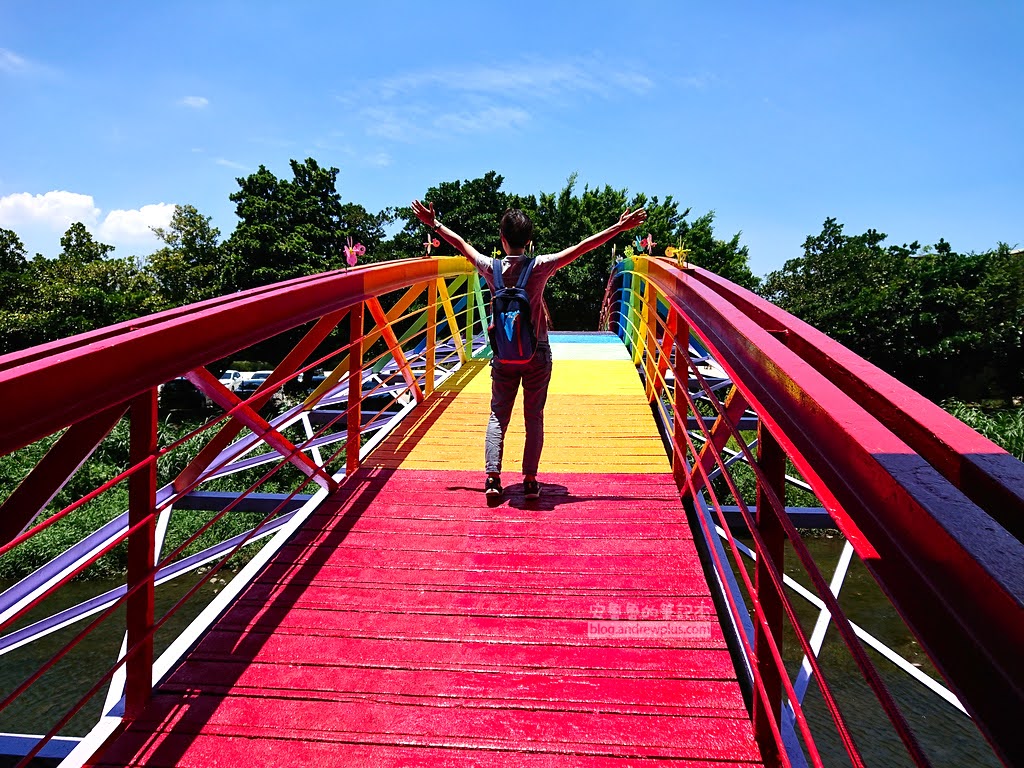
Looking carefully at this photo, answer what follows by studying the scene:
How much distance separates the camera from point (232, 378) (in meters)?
25.1

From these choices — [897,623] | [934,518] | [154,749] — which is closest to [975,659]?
[934,518]

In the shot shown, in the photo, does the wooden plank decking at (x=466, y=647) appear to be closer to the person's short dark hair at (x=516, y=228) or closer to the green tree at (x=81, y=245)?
the person's short dark hair at (x=516, y=228)

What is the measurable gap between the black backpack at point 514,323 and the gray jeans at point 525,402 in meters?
0.10

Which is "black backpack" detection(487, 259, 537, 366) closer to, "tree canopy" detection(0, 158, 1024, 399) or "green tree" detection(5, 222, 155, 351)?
"tree canopy" detection(0, 158, 1024, 399)

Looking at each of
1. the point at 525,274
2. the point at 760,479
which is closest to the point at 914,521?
the point at 760,479

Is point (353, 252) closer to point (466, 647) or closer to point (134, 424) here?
point (134, 424)

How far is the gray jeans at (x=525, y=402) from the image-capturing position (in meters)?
3.44

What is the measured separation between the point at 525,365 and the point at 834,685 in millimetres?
8793

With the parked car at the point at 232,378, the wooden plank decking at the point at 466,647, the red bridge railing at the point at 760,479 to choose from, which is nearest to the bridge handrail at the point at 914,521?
the red bridge railing at the point at 760,479

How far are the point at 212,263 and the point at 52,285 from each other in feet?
20.0

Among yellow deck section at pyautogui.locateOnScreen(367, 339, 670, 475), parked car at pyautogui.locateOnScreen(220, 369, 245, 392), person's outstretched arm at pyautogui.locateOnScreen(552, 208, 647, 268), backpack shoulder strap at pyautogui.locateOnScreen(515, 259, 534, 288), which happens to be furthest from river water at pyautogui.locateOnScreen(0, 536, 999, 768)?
parked car at pyautogui.locateOnScreen(220, 369, 245, 392)

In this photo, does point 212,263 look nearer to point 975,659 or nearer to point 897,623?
point 897,623

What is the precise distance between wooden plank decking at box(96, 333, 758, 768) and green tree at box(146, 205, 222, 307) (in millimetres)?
26045

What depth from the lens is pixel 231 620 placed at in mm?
2506
